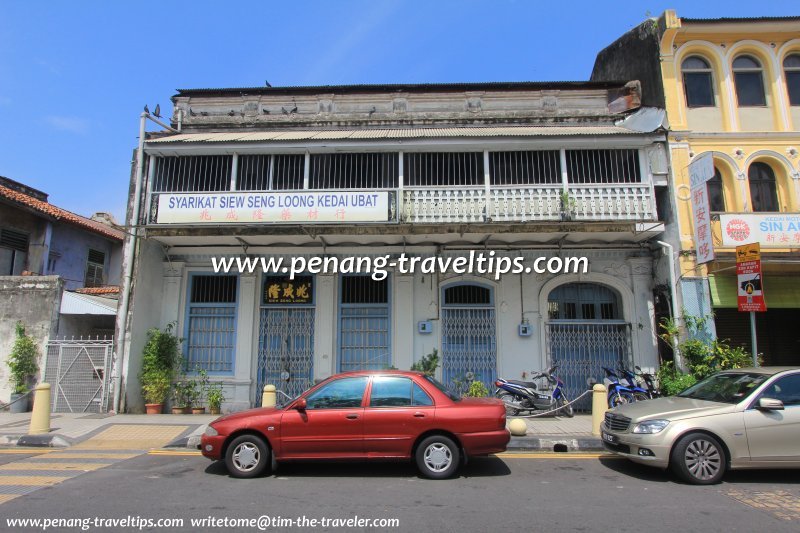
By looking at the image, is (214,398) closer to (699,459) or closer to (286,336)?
(286,336)

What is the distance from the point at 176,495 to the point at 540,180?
1037 centimetres

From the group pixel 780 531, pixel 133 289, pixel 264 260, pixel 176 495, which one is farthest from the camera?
pixel 264 260

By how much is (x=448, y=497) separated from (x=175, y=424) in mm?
7125

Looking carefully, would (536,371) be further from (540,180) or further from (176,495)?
(176,495)

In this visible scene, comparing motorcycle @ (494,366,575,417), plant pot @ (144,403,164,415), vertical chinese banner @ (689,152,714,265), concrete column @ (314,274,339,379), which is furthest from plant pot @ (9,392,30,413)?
vertical chinese banner @ (689,152,714,265)

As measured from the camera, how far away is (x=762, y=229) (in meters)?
11.3

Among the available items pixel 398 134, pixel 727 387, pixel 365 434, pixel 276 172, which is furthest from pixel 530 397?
pixel 276 172

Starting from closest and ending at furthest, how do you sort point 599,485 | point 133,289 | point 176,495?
point 176,495, point 599,485, point 133,289

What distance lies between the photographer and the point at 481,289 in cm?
1262

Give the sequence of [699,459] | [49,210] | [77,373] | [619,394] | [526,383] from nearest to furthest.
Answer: [699,459] → [619,394] → [526,383] → [77,373] → [49,210]

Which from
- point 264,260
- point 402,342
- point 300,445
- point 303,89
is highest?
point 303,89

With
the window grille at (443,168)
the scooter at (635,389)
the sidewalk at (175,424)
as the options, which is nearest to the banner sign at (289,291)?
the sidewalk at (175,424)

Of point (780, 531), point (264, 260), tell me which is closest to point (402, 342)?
point (264, 260)

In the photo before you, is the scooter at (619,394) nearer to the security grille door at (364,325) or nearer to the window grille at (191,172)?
the security grille door at (364,325)
